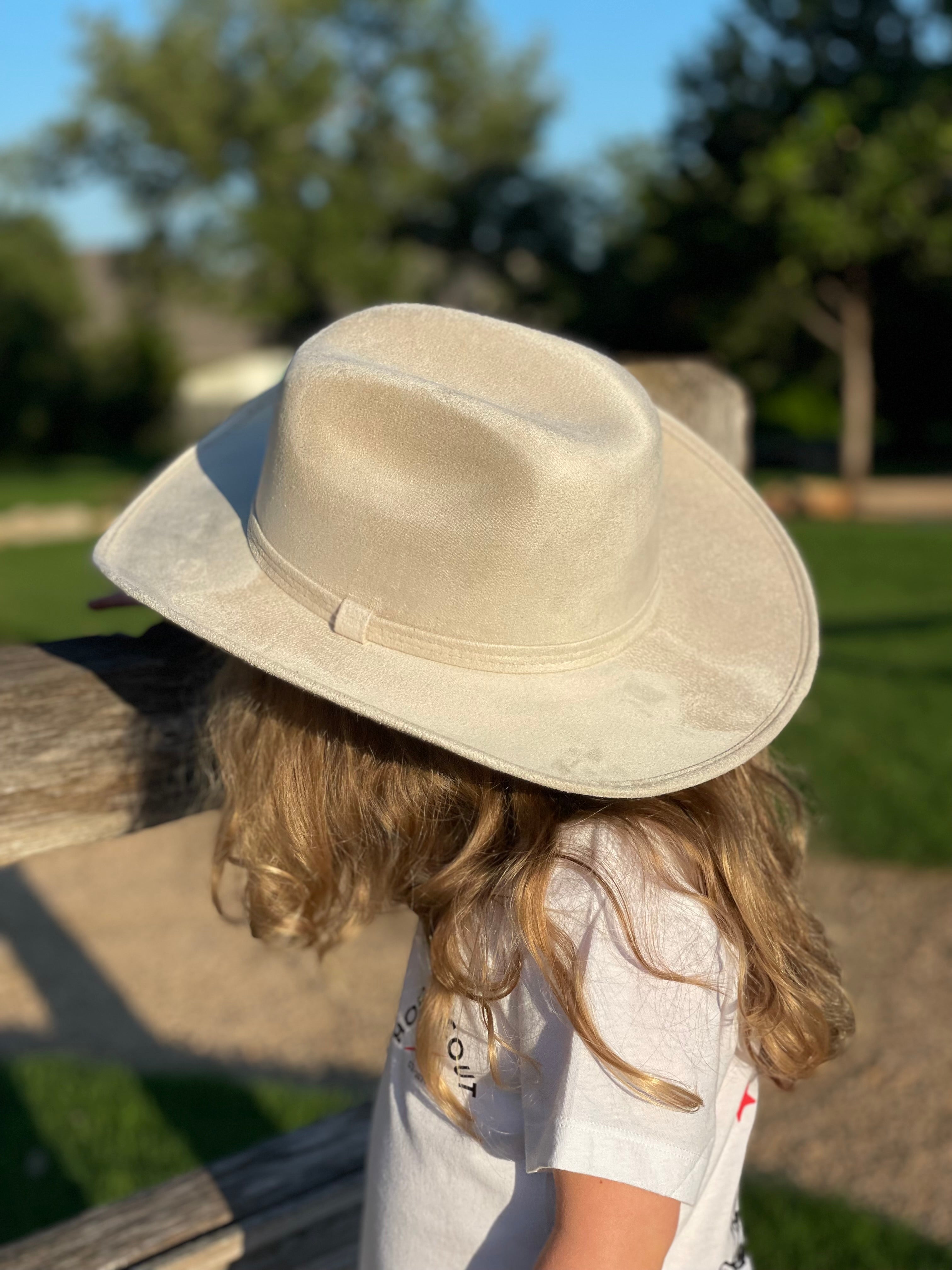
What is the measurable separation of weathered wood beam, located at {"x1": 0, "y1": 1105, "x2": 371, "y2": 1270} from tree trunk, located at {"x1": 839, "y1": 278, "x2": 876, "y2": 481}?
69.7 feet

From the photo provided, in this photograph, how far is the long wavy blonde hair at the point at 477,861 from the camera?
1146 millimetres

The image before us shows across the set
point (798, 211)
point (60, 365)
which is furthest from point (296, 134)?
point (798, 211)

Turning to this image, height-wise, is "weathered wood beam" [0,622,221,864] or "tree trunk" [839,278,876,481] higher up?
"weathered wood beam" [0,622,221,864]

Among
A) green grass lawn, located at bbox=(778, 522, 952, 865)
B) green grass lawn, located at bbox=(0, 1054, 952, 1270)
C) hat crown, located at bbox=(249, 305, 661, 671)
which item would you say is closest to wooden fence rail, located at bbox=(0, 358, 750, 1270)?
hat crown, located at bbox=(249, 305, 661, 671)

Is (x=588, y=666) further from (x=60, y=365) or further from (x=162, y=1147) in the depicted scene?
(x=60, y=365)

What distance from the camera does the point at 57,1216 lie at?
9.71 ft

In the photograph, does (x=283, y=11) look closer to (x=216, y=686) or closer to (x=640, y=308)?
(x=640, y=308)

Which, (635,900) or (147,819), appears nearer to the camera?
(635,900)

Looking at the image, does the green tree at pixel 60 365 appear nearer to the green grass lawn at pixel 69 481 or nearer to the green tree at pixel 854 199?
the green grass lawn at pixel 69 481

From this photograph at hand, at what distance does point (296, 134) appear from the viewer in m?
34.4

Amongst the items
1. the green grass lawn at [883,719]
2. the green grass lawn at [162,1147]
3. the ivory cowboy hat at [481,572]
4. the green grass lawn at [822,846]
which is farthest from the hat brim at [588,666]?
the green grass lawn at [162,1147]

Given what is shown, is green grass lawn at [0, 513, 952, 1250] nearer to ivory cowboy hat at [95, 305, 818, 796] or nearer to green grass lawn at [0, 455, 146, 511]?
ivory cowboy hat at [95, 305, 818, 796]

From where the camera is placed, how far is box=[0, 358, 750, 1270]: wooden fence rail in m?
1.36

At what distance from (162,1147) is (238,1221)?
5.53ft
